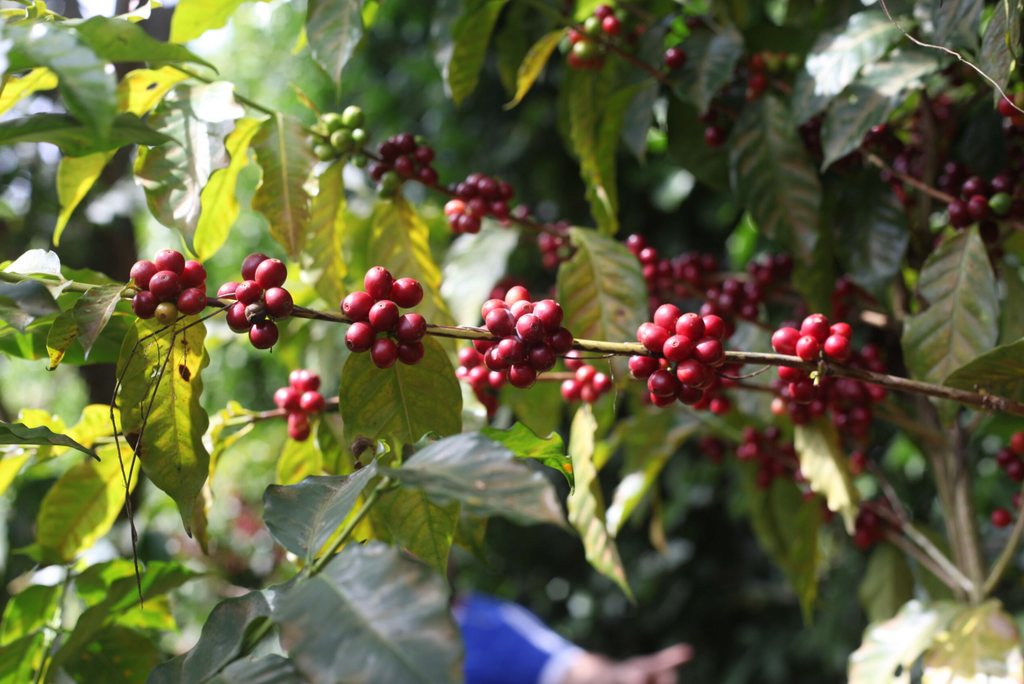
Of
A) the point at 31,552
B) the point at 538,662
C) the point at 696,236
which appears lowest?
the point at 538,662

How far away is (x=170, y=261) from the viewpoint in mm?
490

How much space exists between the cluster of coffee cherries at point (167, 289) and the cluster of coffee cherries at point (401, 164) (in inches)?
13.3

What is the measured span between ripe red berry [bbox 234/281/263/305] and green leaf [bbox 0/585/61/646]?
46cm

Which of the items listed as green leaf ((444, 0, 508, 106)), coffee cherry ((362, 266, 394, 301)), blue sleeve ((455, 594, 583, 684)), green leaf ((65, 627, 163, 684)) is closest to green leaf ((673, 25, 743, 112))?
green leaf ((444, 0, 508, 106))

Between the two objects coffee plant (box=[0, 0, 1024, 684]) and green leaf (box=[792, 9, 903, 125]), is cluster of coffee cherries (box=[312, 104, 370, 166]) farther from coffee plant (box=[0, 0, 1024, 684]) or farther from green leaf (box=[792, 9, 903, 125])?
green leaf (box=[792, 9, 903, 125])

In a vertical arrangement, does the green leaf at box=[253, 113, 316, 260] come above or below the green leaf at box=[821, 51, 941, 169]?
below

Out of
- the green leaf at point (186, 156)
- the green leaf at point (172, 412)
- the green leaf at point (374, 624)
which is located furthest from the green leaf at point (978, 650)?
the green leaf at point (186, 156)

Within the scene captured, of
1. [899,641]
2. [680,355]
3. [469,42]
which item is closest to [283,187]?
[469,42]

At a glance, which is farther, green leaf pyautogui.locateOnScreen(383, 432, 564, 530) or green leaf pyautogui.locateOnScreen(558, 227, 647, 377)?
green leaf pyautogui.locateOnScreen(558, 227, 647, 377)

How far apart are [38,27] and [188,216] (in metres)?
0.21

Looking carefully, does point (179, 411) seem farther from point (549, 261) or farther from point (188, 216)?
point (549, 261)

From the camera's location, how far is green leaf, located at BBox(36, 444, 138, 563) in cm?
73

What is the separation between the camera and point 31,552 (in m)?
0.73

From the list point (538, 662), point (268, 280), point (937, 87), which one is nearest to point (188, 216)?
point (268, 280)
